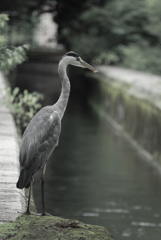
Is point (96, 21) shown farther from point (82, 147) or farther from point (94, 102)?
point (82, 147)

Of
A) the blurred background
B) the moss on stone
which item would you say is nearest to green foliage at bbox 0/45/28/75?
the blurred background

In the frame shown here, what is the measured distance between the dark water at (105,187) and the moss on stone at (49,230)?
7.80ft

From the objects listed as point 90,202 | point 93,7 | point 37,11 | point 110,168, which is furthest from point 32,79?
point 90,202

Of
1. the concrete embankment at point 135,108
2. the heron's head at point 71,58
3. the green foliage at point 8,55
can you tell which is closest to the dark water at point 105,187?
the concrete embankment at point 135,108

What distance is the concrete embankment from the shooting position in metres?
11.5

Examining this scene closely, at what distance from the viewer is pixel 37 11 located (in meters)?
25.7

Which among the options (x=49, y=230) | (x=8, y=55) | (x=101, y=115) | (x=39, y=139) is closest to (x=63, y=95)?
(x=39, y=139)

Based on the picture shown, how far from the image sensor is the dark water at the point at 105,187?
7.40 metres

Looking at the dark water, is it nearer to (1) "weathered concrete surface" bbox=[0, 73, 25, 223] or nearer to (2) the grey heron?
(1) "weathered concrete surface" bbox=[0, 73, 25, 223]

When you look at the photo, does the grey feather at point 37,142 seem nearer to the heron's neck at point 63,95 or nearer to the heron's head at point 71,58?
the heron's neck at point 63,95

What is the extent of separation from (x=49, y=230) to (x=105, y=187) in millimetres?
4628

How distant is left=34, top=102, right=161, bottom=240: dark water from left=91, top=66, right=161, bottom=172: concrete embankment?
307 mm

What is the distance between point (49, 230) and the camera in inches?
172

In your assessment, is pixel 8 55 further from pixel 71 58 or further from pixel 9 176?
pixel 71 58
